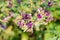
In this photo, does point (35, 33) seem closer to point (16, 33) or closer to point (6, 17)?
point (16, 33)

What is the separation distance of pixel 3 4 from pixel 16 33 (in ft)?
1.56

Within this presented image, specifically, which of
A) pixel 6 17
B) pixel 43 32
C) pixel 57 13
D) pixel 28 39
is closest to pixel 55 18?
pixel 57 13

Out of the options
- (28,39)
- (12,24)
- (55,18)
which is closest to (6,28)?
(12,24)

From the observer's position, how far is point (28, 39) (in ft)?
10.4

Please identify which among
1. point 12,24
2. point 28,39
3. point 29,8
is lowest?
point 28,39

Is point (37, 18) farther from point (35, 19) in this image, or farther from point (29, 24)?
point (29, 24)

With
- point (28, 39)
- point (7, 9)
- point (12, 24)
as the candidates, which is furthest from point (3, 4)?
point (28, 39)

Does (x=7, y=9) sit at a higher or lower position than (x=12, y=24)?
higher

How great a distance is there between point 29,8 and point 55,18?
1.33ft

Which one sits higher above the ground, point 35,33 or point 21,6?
point 21,6

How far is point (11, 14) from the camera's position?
10.3 feet

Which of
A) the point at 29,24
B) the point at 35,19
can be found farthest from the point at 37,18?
the point at 29,24

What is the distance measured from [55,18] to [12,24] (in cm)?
63

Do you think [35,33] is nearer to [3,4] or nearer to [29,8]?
[29,8]
